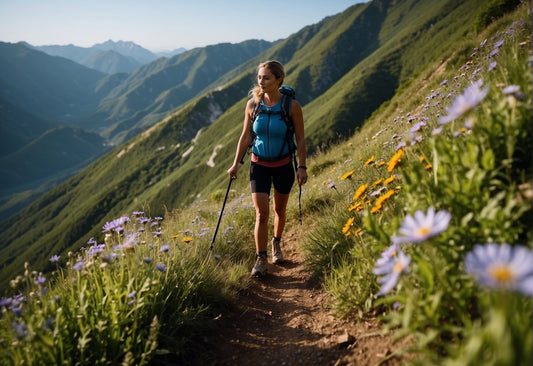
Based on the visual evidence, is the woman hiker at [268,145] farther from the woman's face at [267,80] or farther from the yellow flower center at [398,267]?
the yellow flower center at [398,267]

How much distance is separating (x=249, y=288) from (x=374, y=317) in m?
1.99

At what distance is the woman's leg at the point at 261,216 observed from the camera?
4762 millimetres

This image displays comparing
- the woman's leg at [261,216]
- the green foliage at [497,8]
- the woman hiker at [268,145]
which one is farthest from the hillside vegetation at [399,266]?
the green foliage at [497,8]

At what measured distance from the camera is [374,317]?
2857mm

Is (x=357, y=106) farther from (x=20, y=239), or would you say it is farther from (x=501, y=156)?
(x=20, y=239)

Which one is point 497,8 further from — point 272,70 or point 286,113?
point 286,113

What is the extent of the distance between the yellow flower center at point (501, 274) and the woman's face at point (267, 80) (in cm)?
393

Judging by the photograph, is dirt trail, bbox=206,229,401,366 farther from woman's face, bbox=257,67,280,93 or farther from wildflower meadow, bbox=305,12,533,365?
woman's face, bbox=257,67,280,93

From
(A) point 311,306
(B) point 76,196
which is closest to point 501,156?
(A) point 311,306

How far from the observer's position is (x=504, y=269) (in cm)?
113

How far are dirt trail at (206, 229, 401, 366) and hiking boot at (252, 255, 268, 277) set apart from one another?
0.77 feet

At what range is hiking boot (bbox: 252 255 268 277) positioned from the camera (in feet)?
16.0

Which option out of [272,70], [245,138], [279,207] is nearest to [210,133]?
[245,138]

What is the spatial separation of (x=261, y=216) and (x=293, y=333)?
186 cm
